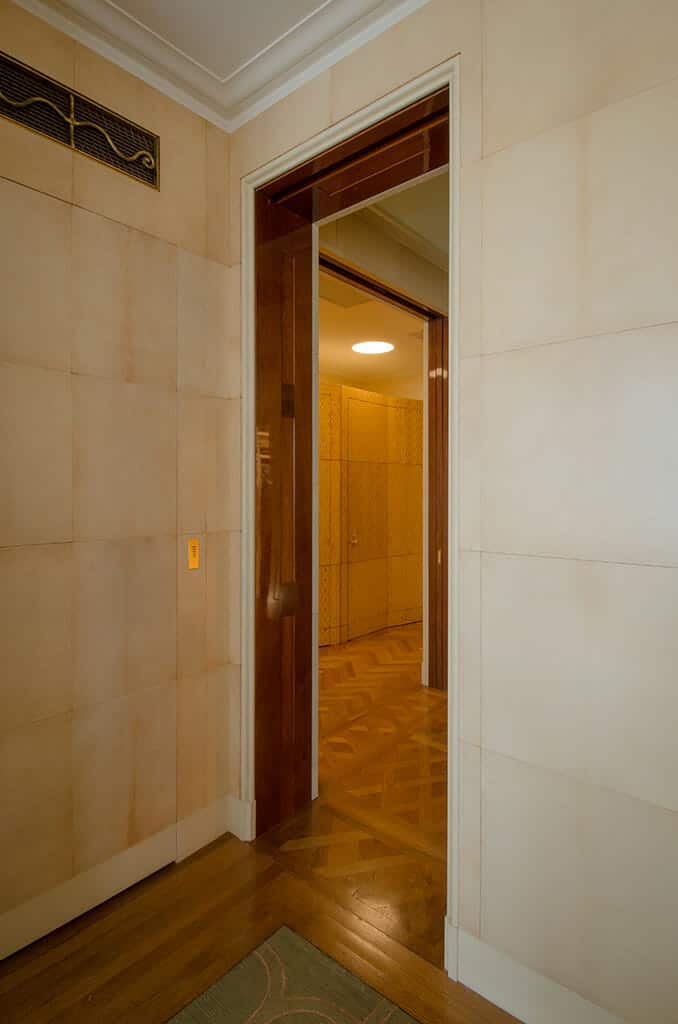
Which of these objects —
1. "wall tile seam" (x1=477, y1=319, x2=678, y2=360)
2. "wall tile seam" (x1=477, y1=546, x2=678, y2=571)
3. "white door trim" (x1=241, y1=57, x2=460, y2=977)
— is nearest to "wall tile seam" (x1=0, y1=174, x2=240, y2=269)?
"white door trim" (x1=241, y1=57, x2=460, y2=977)

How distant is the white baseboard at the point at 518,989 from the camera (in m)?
1.39

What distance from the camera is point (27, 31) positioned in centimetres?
168

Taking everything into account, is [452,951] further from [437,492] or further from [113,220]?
[437,492]

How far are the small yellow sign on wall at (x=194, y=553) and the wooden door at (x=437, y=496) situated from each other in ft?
7.51

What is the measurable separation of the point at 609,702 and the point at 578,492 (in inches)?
20.6

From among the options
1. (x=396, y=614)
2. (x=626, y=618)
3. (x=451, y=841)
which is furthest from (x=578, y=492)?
(x=396, y=614)

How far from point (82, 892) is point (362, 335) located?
495 centimetres

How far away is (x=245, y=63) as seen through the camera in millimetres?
1988

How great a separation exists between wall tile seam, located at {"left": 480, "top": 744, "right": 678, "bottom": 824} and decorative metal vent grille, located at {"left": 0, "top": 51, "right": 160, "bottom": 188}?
2296mm

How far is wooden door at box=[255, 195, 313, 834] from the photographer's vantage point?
2287mm

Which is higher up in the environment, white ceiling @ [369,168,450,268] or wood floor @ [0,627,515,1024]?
white ceiling @ [369,168,450,268]

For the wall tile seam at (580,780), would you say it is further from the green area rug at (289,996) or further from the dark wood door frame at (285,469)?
the dark wood door frame at (285,469)

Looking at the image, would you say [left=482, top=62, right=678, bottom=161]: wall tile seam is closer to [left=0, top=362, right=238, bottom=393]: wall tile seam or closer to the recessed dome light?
[left=0, top=362, right=238, bottom=393]: wall tile seam

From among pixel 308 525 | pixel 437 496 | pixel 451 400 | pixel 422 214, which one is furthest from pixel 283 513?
pixel 422 214
